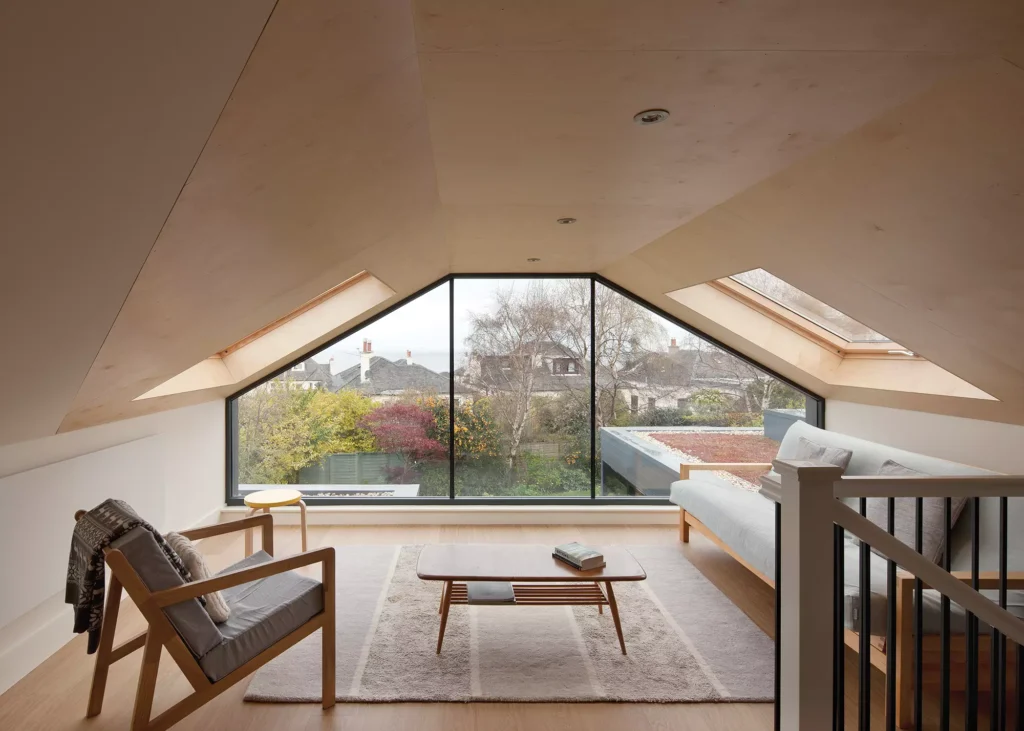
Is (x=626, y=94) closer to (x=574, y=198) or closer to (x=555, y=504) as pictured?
(x=574, y=198)

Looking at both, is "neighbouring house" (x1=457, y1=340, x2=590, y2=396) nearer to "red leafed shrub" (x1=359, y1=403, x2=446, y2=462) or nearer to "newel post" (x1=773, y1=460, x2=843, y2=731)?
"red leafed shrub" (x1=359, y1=403, x2=446, y2=462)

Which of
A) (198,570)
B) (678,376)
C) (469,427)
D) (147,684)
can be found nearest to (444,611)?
(198,570)

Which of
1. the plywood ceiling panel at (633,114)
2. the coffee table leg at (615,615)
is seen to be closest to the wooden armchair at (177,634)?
the coffee table leg at (615,615)

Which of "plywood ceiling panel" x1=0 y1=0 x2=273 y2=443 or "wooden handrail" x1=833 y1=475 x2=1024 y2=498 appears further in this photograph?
"wooden handrail" x1=833 y1=475 x2=1024 y2=498

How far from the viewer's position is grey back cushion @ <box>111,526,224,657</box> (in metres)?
1.99

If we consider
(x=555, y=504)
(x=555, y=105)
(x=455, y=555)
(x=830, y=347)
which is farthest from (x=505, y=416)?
(x=555, y=105)

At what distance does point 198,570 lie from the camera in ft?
7.22

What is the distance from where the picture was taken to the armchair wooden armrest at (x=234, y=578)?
1.96m

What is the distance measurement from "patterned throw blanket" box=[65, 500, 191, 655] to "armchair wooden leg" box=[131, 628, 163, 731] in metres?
0.21

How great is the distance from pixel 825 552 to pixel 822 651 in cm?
24

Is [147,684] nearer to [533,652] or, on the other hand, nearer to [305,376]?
[533,652]

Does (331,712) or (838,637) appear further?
(331,712)

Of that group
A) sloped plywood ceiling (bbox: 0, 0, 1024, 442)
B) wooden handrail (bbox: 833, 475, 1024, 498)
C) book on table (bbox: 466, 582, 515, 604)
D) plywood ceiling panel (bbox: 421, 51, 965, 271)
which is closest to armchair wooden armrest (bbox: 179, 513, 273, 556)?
sloped plywood ceiling (bbox: 0, 0, 1024, 442)

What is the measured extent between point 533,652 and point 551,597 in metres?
0.27
